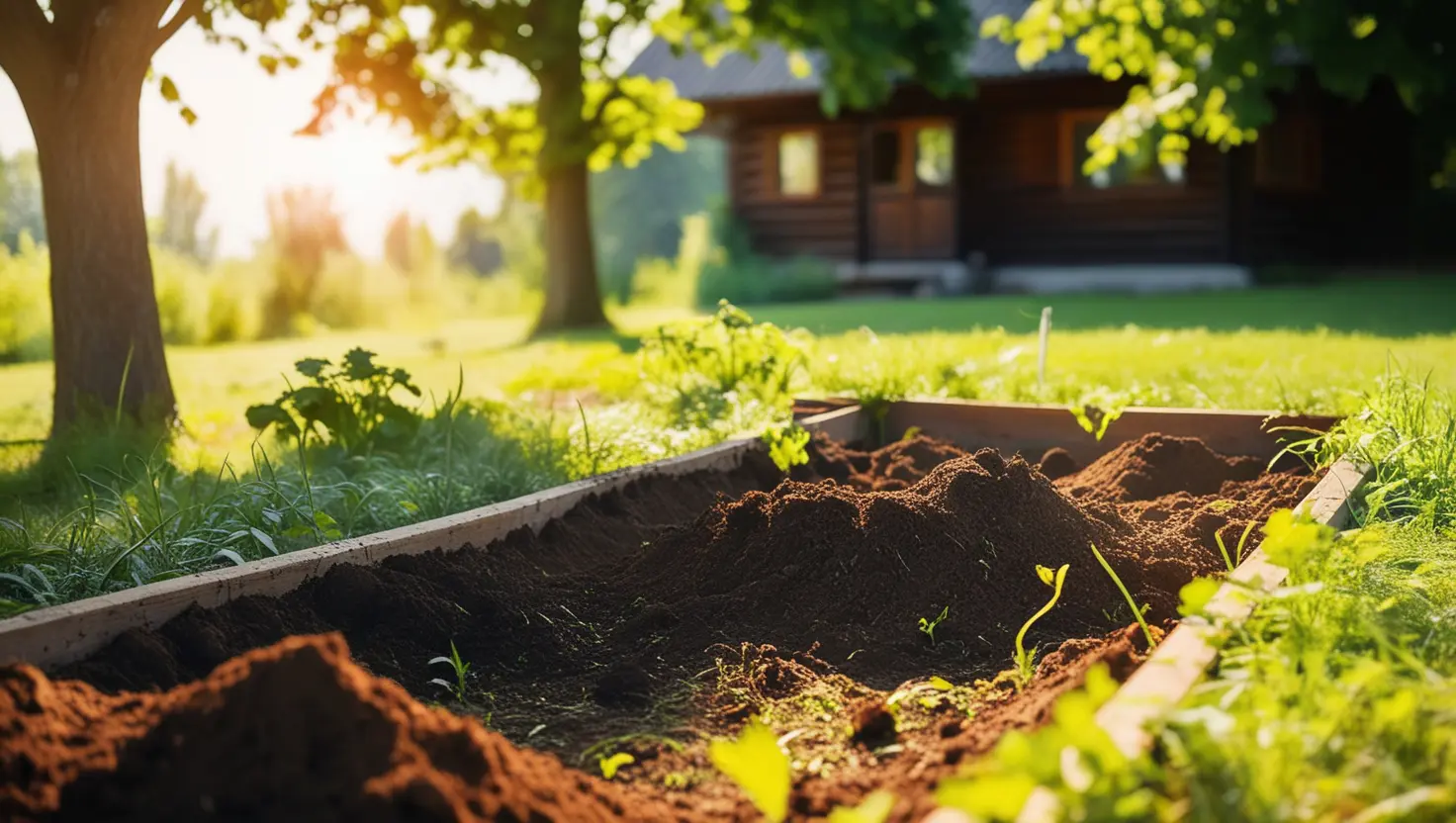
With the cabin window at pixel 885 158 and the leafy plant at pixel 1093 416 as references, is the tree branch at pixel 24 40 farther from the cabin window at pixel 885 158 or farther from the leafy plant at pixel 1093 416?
the cabin window at pixel 885 158

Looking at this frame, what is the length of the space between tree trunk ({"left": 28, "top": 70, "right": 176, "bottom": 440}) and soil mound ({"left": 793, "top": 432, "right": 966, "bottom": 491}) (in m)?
3.05

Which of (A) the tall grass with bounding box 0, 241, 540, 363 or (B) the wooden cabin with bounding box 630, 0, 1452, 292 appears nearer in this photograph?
(A) the tall grass with bounding box 0, 241, 540, 363

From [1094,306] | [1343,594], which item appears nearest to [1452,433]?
[1343,594]

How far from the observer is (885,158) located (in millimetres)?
20516

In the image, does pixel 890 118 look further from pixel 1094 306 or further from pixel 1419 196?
pixel 1419 196

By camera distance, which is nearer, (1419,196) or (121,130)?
(121,130)

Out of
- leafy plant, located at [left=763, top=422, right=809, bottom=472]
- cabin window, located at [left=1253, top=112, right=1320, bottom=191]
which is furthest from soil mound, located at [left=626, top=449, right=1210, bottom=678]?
cabin window, located at [left=1253, top=112, right=1320, bottom=191]

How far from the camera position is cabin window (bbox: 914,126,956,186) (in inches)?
765

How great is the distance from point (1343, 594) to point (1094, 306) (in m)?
11.8

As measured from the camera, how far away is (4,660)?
87.9 inches

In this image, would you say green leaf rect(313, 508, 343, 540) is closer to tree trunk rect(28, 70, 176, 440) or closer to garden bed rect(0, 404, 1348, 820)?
garden bed rect(0, 404, 1348, 820)

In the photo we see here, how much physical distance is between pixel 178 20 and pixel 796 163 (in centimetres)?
1565

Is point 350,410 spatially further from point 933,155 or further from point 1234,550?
point 933,155

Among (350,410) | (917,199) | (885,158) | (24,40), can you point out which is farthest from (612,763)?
(885,158)
